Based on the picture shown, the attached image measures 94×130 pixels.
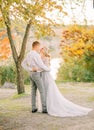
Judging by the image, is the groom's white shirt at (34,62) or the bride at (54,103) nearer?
the bride at (54,103)

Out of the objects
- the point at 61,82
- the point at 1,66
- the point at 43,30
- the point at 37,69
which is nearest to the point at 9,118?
the point at 37,69

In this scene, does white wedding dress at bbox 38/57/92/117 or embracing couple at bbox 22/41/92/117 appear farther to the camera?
embracing couple at bbox 22/41/92/117

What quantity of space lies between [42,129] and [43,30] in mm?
7345

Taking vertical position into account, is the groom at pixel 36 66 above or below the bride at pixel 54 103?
above

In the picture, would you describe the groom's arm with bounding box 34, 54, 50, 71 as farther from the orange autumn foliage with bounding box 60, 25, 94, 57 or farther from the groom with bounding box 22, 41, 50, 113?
the orange autumn foliage with bounding box 60, 25, 94, 57

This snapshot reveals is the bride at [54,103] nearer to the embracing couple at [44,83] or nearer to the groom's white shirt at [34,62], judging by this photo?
the embracing couple at [44,83]

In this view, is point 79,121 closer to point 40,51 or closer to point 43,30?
point 40,51

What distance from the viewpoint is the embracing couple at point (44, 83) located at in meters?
12.3

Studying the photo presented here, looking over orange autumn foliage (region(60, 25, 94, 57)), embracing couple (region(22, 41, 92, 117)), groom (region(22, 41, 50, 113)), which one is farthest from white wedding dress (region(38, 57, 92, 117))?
orange autumn foliage (region(60, 25, 94, 57))

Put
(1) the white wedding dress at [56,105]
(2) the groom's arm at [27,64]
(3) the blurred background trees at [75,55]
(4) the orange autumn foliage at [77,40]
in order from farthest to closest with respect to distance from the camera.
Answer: (3) the blurred background trees at [75,55] < (4) the orange autumn foliage at [77,40] < (2) the groom's arm at [27,64] < (1) the white wedding dress at [56,105]

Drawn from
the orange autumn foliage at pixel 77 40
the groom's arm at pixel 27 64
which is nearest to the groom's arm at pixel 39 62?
the groom's arm at pixel 27 64

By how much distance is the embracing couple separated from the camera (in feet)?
40.4

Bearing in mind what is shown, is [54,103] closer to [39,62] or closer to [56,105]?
[56,105]

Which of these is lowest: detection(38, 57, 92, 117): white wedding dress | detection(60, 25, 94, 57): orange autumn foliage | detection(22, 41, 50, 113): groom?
detection(38, 57, 92, 117): white wedding dress
